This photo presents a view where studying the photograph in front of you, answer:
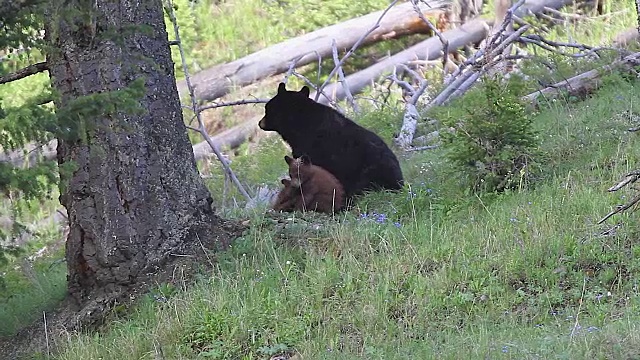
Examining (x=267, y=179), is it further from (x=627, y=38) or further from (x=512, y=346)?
(x=512, y=346)

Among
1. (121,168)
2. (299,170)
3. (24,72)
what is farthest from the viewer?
(299,170)

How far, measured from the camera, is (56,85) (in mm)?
6246

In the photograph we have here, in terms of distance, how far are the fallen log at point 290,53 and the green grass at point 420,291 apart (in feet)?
25.2

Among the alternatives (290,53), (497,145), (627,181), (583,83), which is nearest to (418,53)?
(290,53)

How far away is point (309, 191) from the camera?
26.5ft

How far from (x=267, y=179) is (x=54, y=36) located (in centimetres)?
517

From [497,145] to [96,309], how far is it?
3533mm

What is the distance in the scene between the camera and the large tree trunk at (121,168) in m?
6.16

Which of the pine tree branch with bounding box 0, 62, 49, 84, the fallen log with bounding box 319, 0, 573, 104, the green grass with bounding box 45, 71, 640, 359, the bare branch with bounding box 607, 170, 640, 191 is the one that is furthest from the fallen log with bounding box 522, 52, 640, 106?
the pine tree branch with bounding box 0, 62, 49, 84

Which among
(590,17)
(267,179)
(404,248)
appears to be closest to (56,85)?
(404,248)

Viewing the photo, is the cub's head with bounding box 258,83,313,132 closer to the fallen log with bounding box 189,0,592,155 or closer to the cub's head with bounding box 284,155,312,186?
the cub's head with bounding box 284,155,312,186

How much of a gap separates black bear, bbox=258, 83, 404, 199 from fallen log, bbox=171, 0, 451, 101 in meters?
4.85

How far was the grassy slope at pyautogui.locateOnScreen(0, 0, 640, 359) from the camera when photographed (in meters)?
5.16

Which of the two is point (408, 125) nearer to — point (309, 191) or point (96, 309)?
point (309, 191)
